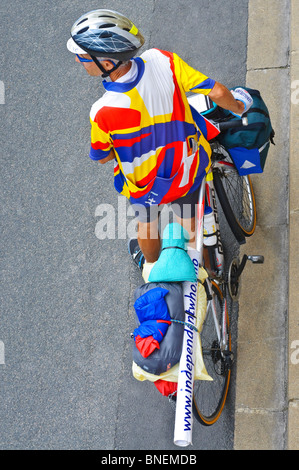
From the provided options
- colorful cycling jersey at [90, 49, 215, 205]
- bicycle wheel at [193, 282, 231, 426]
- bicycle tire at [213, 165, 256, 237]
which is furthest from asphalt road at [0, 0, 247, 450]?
colorful cycling jersey at [90, 49, 215, 205]

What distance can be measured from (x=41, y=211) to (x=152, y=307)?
2.68 m

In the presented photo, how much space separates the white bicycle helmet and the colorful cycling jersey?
160 mm

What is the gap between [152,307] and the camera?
328cm

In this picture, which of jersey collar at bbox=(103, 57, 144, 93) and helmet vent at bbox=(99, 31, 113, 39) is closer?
helmet vent at bbox=(99, 31, 113, 39)

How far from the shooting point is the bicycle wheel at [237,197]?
14.5 ft

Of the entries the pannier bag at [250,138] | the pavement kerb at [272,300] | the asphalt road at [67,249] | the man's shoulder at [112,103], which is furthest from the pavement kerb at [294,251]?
the man's shoulder at [112,103]

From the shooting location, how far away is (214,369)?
171 inches

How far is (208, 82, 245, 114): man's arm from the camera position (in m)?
3.56

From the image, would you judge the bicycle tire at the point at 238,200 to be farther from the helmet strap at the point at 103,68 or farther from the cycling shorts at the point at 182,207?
the helmet strap at the point at 103,68

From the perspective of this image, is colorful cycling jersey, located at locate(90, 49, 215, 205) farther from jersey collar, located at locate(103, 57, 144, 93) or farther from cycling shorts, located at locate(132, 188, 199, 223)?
cycling shorts, located at locate(132, 188, 199, 223)
